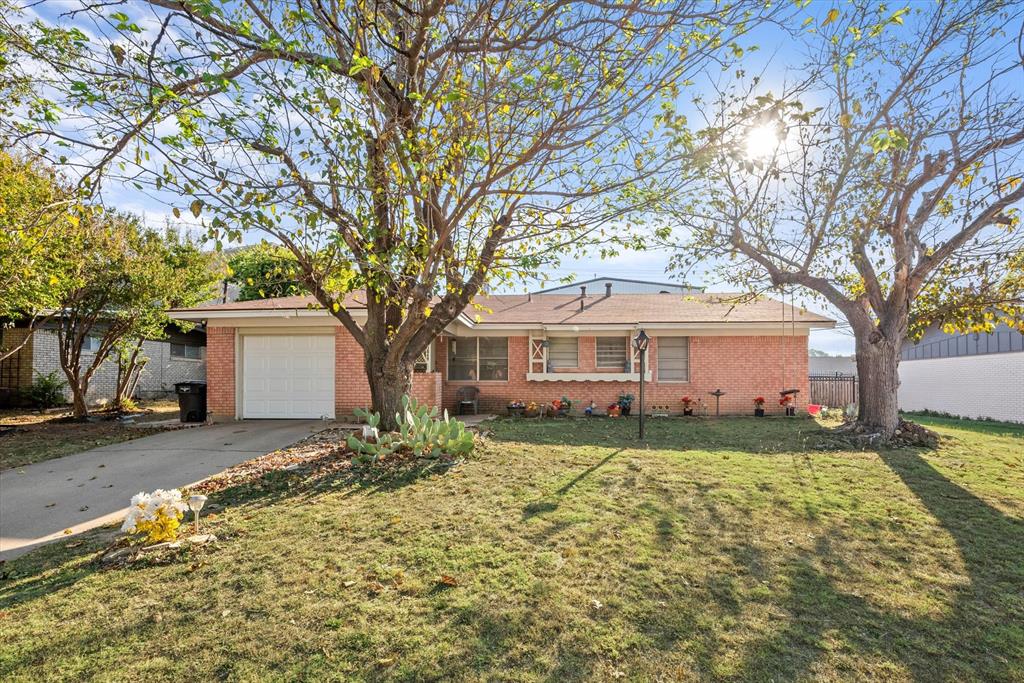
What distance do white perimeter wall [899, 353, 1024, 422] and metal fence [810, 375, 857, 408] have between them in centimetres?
385

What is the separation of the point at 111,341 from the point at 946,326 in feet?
66.1

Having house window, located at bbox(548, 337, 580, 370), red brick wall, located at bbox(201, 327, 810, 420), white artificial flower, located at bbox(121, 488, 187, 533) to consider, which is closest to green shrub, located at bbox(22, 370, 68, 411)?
red brick wall, located at bbox(201, 327, 810, 420)

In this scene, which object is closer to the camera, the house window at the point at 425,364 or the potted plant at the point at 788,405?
the house window at the point at 425,364

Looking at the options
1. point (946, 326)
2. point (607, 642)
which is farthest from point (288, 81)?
point (946, 326)

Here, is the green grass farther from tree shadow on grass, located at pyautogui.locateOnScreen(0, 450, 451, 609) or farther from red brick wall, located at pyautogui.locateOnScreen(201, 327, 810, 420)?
red brick wall, located at pyautogui.locateOnScreen(201, 327, 810, 420)

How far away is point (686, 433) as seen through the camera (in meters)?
10.8

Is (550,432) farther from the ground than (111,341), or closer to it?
closer to it

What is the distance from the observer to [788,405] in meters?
14.2

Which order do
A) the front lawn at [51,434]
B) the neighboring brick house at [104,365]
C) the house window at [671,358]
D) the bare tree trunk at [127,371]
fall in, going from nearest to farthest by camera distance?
the front lawn at [51,434] < the house window at [671,358] < the bare tree trunk at [127,371] < the neighboring brick house at [104,365]

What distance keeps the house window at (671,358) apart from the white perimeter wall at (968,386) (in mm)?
9800

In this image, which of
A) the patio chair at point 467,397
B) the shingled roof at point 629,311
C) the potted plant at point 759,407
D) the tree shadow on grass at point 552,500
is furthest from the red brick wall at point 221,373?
the potted plant at point 759,407

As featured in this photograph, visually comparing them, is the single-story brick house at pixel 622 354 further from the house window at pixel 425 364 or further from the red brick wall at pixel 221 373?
the red brick wall at pixel 221 373

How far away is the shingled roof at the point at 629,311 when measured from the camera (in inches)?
548

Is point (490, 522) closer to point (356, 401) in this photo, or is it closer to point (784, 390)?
point (356, 401)
